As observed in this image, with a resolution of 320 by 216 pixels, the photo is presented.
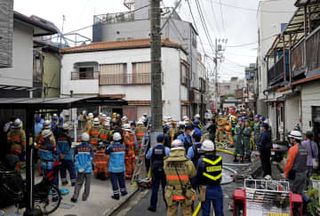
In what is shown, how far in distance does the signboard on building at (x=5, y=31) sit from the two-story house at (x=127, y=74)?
50.9 feet

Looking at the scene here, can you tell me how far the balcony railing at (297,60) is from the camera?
11.3 m

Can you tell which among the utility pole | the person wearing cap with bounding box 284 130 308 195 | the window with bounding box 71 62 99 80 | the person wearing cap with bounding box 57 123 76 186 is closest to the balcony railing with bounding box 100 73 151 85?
the window with bounding box 71 62 99 80

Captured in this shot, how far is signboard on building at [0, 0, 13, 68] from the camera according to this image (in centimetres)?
800

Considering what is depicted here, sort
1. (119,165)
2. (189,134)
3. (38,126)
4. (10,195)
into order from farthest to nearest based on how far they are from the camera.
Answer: (38,126)
(189,134)
(119,165)
(10,195)

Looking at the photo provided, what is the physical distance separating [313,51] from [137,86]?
16050 mm

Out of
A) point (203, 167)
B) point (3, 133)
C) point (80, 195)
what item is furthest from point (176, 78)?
point (203, 167)

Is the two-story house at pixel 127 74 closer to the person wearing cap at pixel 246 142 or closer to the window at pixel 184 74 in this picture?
the window at pixel 184 74

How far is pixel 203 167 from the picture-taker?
5.78m

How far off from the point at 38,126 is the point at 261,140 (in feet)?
27.9

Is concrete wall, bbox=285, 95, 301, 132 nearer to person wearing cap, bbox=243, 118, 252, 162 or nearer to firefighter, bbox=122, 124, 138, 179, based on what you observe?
person wearing cap, bbox=243, 118, 252, 162

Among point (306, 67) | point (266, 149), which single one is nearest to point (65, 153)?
point (266, 149)

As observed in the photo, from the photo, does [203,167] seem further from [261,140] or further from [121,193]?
[261,140]

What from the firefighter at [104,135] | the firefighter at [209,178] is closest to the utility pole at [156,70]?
the firefighter at [104,135]

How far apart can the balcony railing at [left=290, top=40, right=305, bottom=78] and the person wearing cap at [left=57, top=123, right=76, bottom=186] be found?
8774mm
